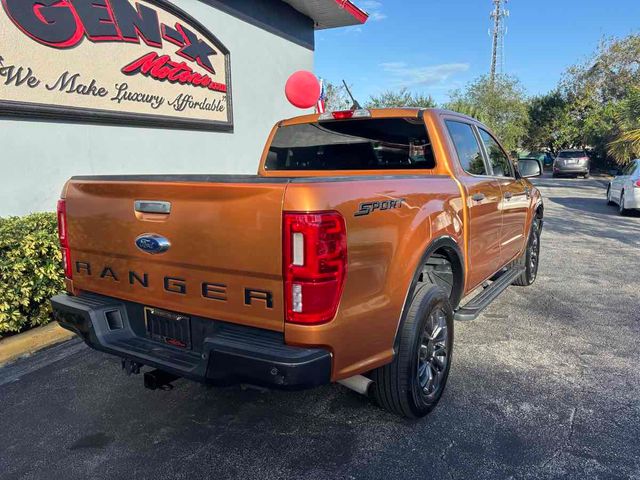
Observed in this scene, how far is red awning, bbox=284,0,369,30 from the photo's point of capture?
30.1 feet

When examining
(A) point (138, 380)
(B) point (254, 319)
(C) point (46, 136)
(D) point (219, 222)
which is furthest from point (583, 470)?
(C) point (46, 136)

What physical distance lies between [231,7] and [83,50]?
309 cm

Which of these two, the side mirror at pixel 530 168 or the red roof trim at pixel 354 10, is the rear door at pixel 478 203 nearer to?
the side mirror at pixel 530 168

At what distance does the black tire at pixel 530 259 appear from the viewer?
220 inches

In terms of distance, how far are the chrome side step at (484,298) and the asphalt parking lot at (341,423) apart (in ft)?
1.39

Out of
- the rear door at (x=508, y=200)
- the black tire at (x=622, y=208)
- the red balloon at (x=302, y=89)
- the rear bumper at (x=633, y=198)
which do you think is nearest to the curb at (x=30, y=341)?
the rear door at (x=508, y=200)

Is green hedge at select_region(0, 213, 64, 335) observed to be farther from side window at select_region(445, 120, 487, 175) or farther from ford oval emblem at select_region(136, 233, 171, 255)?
side window at select_region(445, 120, 487, 175)

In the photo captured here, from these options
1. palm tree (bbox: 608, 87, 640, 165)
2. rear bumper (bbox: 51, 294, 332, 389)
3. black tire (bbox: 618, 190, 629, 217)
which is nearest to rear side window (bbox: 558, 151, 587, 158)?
palm tree (bbox: 608, 87, 640, 165)

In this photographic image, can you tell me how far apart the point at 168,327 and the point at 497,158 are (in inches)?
142

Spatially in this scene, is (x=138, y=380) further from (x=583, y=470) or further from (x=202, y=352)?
(x=583, y=470)

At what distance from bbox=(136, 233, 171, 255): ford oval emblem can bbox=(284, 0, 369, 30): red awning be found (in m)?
7.94

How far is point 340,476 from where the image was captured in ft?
7.97

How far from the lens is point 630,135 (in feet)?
55.6

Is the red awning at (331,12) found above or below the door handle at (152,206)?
above
